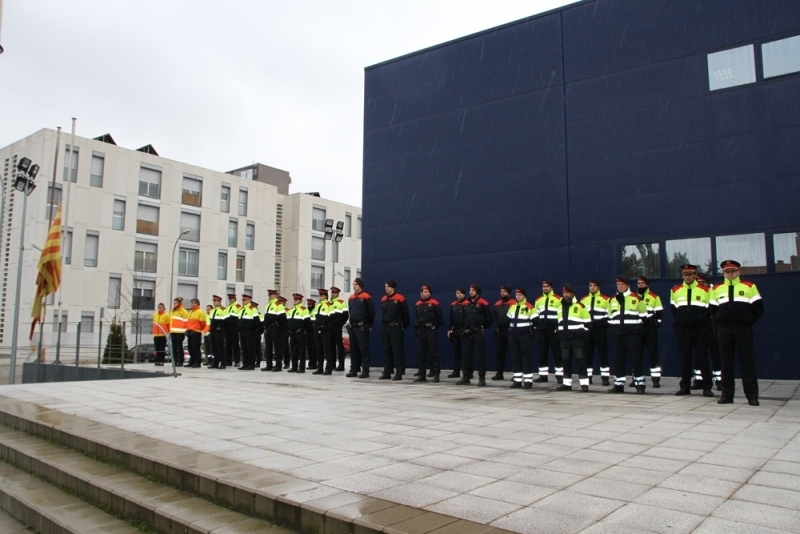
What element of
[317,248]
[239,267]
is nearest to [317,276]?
[317,248]

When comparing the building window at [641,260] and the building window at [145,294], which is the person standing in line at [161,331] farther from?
the building window at [145,294]

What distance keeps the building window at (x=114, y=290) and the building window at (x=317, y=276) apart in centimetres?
1947

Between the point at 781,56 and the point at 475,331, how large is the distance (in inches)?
329

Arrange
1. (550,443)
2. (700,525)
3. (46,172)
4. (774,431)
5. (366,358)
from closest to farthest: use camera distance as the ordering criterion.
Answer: (700,525) → (550,443) → (774,431) → (366,358) → (46,172)

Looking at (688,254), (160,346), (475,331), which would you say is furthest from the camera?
(160,346)

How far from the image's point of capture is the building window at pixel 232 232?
51.7m

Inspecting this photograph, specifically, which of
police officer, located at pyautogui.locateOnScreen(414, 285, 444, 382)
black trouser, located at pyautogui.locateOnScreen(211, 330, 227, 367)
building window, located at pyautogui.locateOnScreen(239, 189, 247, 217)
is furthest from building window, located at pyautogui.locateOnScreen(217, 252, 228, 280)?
police officer, located at pyautogui.locateOnScreen(414, 285, 444, 382)

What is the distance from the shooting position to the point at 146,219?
45.6m

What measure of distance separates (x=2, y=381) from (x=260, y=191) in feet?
108

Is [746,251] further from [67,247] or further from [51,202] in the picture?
[67,247]

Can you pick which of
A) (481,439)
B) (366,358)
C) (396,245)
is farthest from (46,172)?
(481,439)

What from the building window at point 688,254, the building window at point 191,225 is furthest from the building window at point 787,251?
the building window at point 191,225

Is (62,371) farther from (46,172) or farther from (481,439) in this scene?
(46,172)

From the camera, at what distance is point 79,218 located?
4131 centimetres
